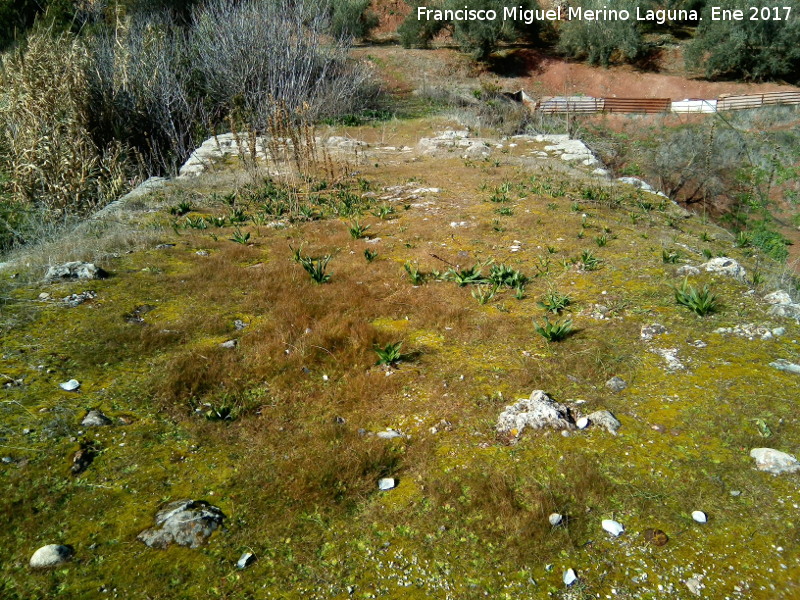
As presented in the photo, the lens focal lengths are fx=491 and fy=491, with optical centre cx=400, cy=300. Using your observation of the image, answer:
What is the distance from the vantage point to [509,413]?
2988mm

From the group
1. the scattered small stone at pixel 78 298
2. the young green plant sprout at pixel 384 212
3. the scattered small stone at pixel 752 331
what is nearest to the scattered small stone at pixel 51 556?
the scattered small stone at pixel 78 298

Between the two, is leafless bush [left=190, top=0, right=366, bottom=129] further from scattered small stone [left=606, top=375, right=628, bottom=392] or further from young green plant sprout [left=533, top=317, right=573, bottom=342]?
scattered small stone [left=606, top=375, right=628, bottom=392]

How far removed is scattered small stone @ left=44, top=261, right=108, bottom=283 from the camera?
4.57m

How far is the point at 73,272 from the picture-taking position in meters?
4.66

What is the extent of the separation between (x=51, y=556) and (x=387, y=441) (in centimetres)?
163

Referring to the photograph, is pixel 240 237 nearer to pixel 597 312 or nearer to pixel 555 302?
pixel 555 302

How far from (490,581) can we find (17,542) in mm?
2018

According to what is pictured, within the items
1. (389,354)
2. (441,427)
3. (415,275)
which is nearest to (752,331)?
(441,427)

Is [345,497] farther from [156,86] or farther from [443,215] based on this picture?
[156,86]

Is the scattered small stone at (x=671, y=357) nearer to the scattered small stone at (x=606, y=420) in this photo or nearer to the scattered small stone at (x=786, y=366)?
the scattered small stone at (x=786, y=366)

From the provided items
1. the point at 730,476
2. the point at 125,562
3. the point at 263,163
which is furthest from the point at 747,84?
the point at 125,562

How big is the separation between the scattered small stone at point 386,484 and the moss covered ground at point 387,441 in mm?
33

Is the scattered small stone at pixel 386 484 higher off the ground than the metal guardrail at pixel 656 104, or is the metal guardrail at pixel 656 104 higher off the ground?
the metal guardrail at pixel 656 104

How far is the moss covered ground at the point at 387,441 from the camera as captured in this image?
2066 millimetres
